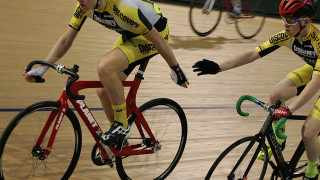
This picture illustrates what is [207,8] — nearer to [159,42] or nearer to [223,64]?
[223,64]

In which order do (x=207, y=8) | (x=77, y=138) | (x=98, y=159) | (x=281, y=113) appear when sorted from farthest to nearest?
(x=207, y=8) < (x=98, y=159) < (x=77, y=138) < (x=281, y=113)

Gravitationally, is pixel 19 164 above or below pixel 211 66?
below

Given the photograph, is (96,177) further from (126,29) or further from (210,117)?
(210,117)

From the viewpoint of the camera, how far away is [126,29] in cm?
239

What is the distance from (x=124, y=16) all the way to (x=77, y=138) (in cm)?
72

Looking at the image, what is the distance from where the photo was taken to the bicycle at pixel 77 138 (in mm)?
2236

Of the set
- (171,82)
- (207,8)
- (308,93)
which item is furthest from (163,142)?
(207,8)

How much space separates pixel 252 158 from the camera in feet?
7.61

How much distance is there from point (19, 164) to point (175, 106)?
1.03 meters

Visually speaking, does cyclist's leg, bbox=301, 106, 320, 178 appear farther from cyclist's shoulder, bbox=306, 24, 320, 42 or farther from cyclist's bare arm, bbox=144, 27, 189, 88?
cyclist's bare arm, bbox=144, 27, 189, 88

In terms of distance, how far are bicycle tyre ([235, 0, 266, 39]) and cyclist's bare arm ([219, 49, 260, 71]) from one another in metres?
4.33

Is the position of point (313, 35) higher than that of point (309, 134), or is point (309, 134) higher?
point (313, 35)

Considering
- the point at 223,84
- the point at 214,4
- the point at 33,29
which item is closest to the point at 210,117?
the point at 223,84

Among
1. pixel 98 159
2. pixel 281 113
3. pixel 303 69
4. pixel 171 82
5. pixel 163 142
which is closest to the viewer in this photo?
pixel 281 113
